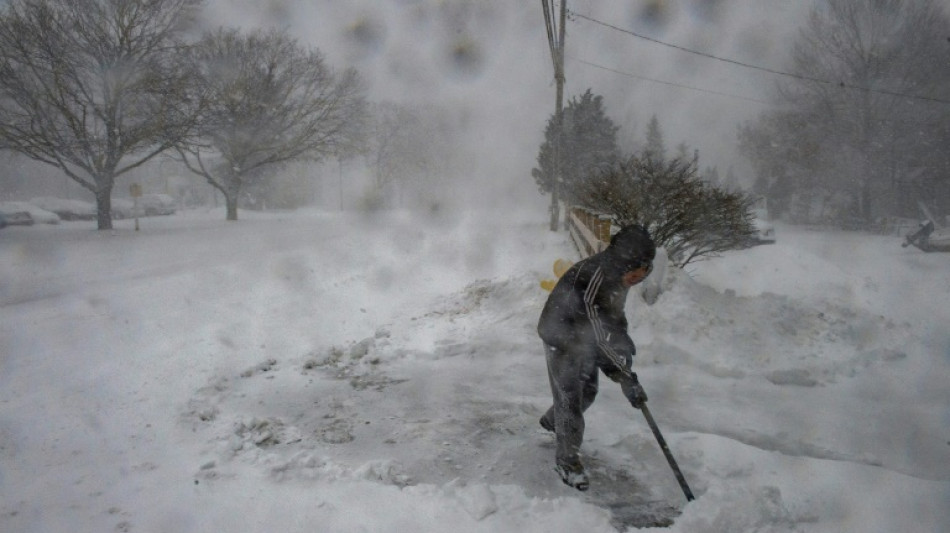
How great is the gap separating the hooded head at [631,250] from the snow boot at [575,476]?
49.7 inches

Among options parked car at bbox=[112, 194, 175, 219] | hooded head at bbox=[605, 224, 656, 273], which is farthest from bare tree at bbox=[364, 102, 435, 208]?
hooded head at bbox=[605, 224, 656, 273]

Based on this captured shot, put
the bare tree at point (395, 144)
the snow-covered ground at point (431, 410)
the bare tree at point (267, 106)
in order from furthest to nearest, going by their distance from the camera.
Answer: the bare tree at point (395, 144), the bare tree at point (267, 106), the snow-covered ground at point (431, 410)

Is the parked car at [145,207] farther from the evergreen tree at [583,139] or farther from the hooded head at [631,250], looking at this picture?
the hooded head at [631,250]

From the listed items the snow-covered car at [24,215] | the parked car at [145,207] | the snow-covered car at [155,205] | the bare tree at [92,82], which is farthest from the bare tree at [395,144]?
the bare tree at [92,82]

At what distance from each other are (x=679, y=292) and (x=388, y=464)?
4424 mm

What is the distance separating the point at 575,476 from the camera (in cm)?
306

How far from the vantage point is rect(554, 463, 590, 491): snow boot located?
302 centimetres

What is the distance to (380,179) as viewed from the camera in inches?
1754

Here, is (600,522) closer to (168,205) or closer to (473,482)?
(473,482)

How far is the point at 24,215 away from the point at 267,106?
1223 cm

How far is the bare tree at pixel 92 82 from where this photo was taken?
517 inches

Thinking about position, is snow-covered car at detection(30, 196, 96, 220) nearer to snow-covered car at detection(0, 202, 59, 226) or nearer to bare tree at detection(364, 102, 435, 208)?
snow-covered car at detection(0, 202, 59, 226)

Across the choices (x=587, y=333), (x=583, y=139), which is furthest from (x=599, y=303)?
(x=583, y=139)

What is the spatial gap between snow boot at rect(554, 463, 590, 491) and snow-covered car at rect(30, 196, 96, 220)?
34437 millimetres
